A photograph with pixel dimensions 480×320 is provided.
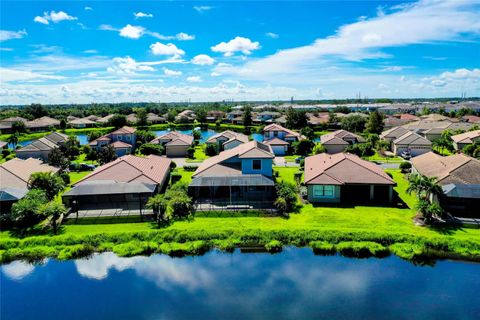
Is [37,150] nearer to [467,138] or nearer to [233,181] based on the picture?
[233,181]

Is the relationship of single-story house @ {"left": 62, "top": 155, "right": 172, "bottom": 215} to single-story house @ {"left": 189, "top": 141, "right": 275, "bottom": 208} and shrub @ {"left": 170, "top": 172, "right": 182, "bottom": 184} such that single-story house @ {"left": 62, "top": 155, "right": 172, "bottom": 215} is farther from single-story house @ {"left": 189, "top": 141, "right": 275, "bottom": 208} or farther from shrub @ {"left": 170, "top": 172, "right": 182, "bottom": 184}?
single-story house @ {"left": 189, "top": 141, "right": 275, "bottom": 208}

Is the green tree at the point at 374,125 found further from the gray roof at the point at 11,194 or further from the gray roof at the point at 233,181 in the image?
the gray roof at the point at 11,194

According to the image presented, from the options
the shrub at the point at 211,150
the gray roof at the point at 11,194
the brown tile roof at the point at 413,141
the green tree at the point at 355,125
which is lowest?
the gray roof at the point at 11,194

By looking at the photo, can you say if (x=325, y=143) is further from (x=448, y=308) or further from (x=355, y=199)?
(x=448, y=308)

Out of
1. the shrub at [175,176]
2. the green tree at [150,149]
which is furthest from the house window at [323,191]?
the green tree at [150,149]

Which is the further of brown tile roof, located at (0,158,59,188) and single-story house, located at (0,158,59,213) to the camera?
brown tile roof, located at (0,158,59,188)

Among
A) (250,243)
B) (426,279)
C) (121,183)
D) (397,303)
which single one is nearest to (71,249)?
(121,183)

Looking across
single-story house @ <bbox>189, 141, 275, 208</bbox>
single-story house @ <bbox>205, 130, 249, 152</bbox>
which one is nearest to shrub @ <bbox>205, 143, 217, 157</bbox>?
single-story house @ <bbox>205, 130, 249, 152</bbox>
